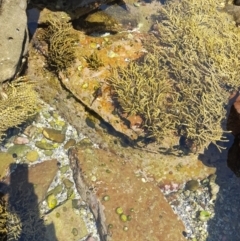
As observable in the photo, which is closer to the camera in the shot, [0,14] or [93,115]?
[0,14]

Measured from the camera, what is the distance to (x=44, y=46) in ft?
20.6

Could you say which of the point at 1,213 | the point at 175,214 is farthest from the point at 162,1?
the point at 1,213

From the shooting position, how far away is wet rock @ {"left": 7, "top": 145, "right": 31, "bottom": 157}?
20.0 ft

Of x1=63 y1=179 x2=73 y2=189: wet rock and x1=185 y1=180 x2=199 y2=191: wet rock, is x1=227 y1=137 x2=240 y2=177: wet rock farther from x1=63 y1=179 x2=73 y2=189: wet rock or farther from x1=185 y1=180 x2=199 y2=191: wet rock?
x1=63 y1=179 x2=73 y2=189: wet rock

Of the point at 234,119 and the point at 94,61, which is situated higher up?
the point at 94,61

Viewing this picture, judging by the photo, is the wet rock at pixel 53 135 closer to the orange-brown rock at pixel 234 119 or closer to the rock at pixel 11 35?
the rock at pixel 11 35

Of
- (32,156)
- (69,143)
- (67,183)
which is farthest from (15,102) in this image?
(67,183)

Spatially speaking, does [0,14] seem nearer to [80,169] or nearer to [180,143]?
[80,169]

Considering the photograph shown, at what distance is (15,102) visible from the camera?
17.7ft

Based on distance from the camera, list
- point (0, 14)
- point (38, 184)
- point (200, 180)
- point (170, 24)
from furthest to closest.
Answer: point (170, 24) < point (200, 180) < point (38, 184) < point (0, 14)

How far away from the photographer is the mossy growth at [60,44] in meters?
5.95

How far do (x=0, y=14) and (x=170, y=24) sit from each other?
12.4ft

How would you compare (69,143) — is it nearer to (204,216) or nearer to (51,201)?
(51,201)

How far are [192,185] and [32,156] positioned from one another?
10.8 ft
